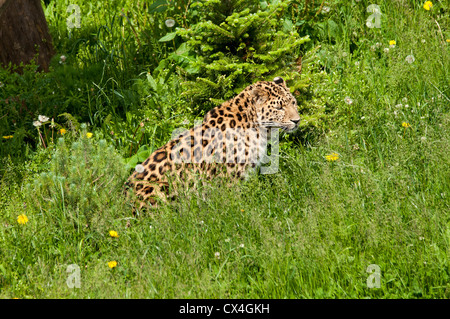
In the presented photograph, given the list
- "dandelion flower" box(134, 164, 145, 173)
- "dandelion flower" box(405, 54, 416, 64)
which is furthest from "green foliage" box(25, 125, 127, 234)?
"dandelion flower" box(405, 54, 416, 64)

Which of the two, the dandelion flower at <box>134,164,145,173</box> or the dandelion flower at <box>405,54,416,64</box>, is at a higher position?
the dandelion flower at <box>405,54,416,64</box>

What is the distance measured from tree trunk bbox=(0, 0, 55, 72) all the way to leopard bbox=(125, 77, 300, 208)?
2.81 m

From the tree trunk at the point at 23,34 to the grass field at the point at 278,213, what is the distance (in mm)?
611

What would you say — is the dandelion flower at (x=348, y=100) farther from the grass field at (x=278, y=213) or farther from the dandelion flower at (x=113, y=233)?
the dandelion flower at (x=113, y=233)

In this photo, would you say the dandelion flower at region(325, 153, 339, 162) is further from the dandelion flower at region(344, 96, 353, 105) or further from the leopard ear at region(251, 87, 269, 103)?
the dandelion flower at region(344, 96, 353, 105)

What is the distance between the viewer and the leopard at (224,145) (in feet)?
16.9

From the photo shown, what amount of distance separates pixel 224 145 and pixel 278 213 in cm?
82

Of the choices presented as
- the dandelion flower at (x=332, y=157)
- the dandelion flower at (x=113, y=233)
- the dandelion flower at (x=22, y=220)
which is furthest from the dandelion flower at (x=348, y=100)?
the dandelion flower at (x=22, y=220)

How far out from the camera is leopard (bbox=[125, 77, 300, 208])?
5145 millimetres

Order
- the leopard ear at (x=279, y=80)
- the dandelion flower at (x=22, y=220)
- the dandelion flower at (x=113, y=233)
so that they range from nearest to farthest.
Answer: the dandelion flower at (x=113, y=233), the dandelion flower at (x=22, y=220), the leopard ear at (x=279, y=80)

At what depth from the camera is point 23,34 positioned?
7074mm

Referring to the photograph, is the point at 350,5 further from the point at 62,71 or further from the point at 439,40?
the point at 62,71

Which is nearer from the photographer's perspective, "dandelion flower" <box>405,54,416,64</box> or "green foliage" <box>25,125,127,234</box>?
"green foliage" <box>25,125,127,234</box>
